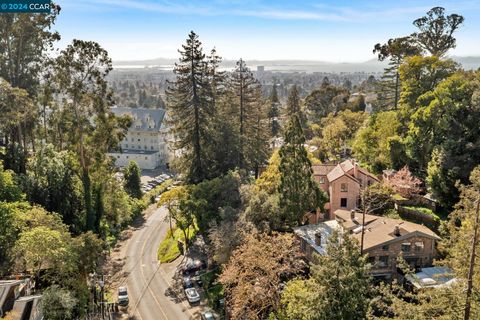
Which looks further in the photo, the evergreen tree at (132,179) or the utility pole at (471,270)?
the evergreen tree at (132,179)

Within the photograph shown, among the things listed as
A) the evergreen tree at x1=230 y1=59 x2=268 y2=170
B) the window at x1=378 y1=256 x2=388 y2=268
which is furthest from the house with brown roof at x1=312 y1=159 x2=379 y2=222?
the evergreen tree at x1=230 y1=59 x2=268 y2=170

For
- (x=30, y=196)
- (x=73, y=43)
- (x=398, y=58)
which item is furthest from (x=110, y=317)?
(x=398, y=58)

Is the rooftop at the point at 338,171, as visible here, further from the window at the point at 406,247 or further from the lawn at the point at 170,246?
the lawn at the point at 170,246

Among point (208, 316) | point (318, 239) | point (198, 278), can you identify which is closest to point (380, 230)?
point (318, 239)

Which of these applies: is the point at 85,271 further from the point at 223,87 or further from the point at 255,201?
the point at 223,87

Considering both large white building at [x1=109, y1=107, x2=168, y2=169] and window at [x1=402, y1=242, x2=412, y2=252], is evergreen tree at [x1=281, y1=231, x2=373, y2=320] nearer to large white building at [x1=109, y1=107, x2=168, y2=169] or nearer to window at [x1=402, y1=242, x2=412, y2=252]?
window at [x1=402, y1=242, x2=412, y2=252]

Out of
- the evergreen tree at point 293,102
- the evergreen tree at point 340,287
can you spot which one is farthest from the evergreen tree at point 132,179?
the evergreen tree at point 340,287
